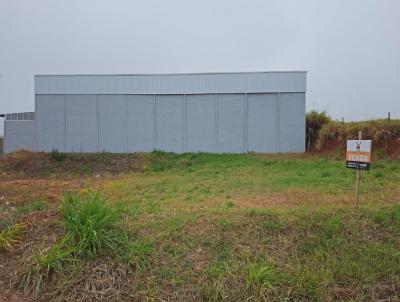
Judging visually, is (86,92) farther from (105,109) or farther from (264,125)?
(264,125)

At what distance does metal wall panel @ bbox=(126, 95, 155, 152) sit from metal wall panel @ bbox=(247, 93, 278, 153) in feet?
20.0

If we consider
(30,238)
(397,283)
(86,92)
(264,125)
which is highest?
(86,92)

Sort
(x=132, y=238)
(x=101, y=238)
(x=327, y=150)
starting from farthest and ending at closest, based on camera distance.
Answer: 1. (x=327, y=150)
2. (x=132, y=238)
3. (x=101, y=238)

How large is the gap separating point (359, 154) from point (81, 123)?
19387 millimetres

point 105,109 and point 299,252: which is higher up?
point 105,109

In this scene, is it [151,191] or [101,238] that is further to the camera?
[151,191]

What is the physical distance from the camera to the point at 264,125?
21031 mm

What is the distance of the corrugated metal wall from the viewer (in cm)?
2094

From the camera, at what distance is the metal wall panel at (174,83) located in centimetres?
2094

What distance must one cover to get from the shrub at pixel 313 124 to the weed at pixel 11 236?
59.8 feet

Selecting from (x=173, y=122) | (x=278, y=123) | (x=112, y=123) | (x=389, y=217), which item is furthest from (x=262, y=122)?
(x=389, y=217)

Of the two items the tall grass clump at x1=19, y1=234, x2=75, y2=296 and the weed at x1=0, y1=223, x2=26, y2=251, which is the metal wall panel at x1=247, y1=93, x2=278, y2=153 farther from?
the tall grass clump at x1=19, y1=234, x2=75, y2=296

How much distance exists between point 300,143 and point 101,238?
59.7ft

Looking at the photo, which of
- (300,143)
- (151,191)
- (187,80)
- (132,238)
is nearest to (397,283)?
(132,238)
